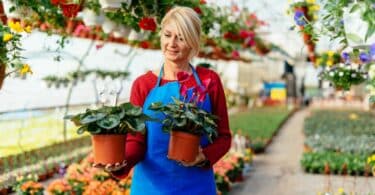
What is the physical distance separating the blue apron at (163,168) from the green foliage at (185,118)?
86 millimetres

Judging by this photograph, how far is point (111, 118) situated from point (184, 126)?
21cm

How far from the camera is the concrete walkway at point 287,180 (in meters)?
5.54

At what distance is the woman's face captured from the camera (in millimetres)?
1833

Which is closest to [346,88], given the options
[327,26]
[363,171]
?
[327,26]

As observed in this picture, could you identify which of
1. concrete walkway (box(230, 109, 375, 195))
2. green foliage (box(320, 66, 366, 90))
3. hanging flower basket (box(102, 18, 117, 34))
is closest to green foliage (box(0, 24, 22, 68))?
hanging flower basket (box(102, 18, 117, 34))

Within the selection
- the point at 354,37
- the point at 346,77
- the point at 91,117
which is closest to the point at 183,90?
the point at 91,117

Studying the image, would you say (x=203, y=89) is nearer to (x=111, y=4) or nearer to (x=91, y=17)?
(x=111, y=4)

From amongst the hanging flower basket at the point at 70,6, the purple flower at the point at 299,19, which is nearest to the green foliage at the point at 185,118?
the purple flower at the point at 299,19

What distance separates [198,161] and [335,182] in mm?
4625

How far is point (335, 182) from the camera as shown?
6.11 meters

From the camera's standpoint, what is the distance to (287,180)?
6367 mm

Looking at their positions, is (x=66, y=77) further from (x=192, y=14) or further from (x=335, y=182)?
(x=192, y=14)

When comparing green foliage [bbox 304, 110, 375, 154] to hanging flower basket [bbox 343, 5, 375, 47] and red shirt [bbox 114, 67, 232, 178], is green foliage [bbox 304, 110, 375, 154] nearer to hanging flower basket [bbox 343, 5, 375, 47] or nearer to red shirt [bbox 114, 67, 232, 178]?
red shirt [bbox 114, 67, 232, 178]

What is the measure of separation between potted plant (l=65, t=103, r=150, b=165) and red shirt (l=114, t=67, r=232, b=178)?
0.32 feet
